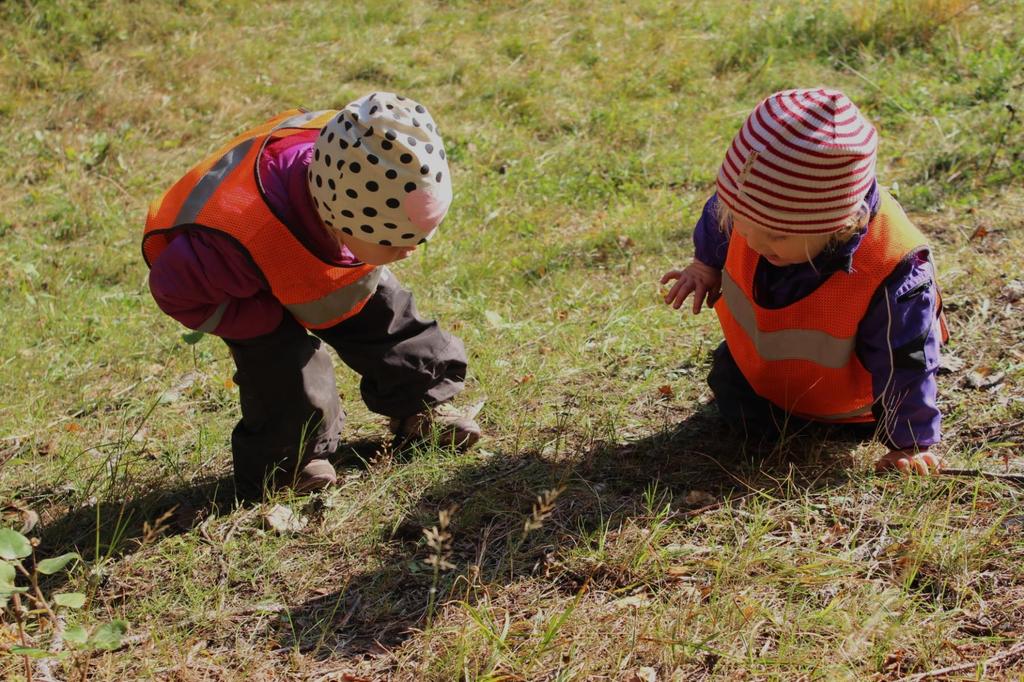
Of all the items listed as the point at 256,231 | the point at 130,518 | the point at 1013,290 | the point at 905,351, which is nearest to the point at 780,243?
the point at 905,351

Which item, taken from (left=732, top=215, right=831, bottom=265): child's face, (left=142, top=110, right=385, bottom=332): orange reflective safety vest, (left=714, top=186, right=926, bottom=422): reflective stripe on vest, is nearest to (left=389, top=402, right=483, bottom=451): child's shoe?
(left=142, top=110, right=385, bottom=332): orange reflective safety vest

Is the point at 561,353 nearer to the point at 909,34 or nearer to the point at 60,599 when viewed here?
the point at 60,599

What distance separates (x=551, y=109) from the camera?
6324 mm

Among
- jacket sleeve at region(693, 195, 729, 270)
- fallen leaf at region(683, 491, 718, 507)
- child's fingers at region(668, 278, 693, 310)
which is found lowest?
fallen leaf at region(683, 491, 718, 507)

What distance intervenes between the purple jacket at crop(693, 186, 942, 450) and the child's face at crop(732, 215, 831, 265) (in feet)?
0.13

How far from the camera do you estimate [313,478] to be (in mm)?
3131

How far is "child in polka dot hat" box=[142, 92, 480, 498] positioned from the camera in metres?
2.60

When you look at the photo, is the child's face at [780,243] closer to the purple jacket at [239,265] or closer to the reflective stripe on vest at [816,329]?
the reflective stripe on vest at [816,329]

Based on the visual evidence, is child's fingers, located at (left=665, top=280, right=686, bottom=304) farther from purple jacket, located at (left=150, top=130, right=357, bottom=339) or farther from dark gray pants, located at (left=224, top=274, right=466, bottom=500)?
purple jacket, located at (left=150, top=130, right=357, bottom=339)

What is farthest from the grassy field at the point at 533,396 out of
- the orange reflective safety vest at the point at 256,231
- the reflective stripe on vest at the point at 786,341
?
the orange reflective safety vest at the point at 256,231

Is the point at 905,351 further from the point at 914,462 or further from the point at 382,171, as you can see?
the point at 382,171

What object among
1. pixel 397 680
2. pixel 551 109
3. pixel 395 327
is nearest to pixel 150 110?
pixel 551 109

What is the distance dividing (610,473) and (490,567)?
0.56 meters

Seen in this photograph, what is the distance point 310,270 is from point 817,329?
1448 millimetres
